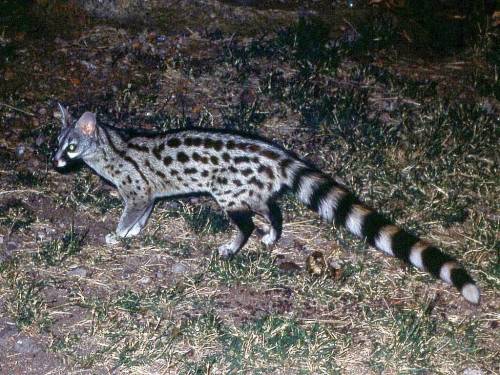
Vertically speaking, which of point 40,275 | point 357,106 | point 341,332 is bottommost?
point 40,275

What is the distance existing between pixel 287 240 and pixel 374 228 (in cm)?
103

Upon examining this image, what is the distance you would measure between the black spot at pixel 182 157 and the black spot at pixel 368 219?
56.5 inches

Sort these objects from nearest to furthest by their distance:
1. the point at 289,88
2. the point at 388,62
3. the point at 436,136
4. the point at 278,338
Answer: the point at 278,338
the point at 436,136
the point at 289,88
the point at 388,62

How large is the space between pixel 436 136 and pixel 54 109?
434 cm

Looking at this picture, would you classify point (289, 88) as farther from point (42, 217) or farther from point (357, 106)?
point (42, 217)

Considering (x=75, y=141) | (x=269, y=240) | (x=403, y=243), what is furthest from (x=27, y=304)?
(x=403, y=243)

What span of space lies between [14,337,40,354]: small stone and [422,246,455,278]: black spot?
3077mm

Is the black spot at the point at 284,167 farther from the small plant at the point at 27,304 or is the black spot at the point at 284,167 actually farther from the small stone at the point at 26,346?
the small stone at the point at 26,346

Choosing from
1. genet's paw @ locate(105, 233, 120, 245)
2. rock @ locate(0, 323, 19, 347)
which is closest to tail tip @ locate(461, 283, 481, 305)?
genet's paw @ locate(105, 233, 120, 245)

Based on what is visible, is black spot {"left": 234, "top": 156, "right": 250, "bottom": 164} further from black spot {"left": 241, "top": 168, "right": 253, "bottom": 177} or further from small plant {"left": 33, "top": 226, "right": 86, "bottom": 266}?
small plant {"left": 33, "top": 226, "right": 86, "bottom": 266}

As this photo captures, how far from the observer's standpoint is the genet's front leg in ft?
23.0

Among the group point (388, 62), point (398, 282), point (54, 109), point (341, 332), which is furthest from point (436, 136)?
point (54, 109)

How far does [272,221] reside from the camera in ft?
22.5

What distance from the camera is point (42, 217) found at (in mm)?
7246
